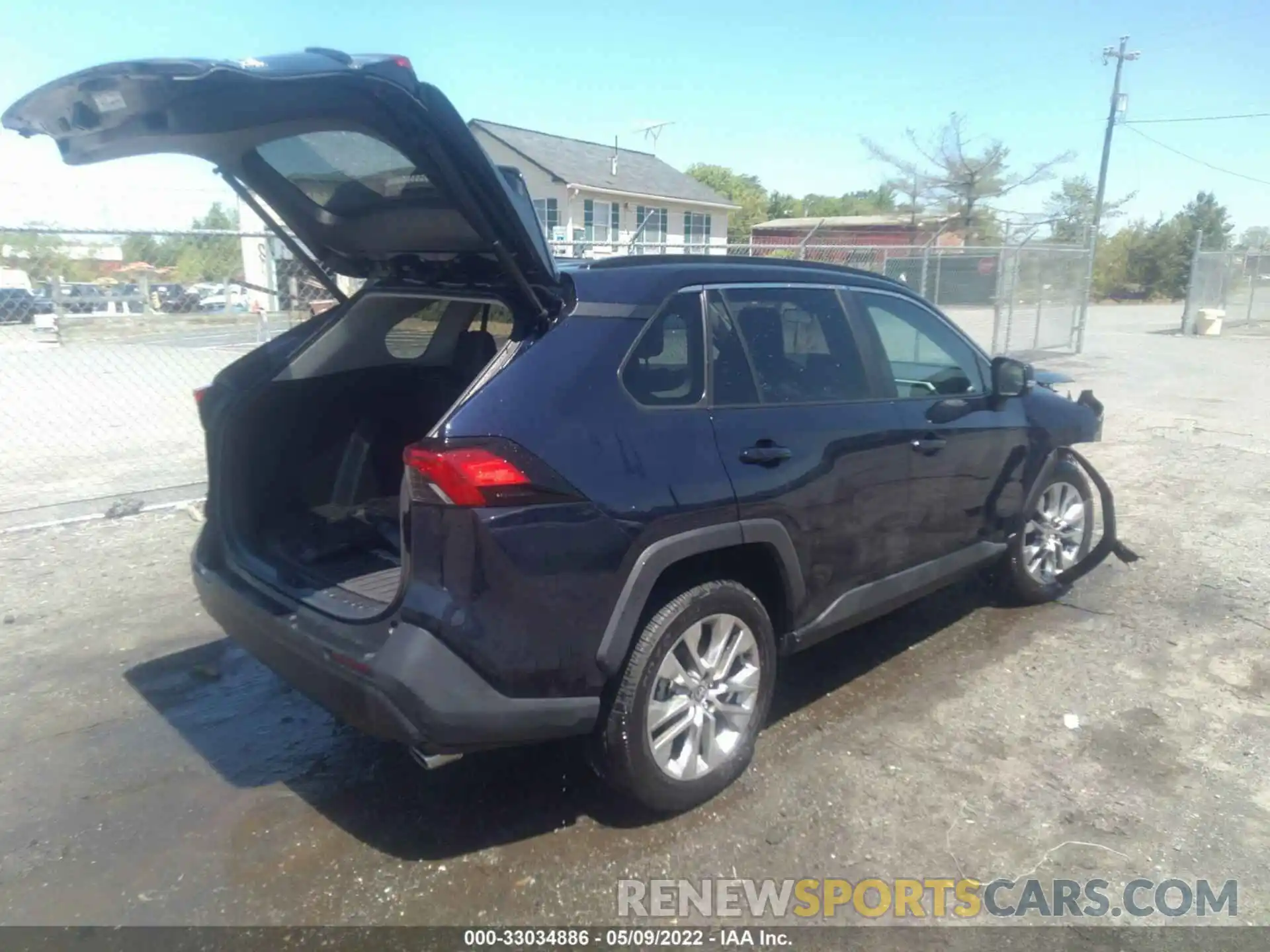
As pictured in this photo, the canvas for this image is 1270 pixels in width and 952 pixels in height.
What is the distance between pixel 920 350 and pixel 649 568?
234cm

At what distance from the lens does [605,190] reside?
32.5 m

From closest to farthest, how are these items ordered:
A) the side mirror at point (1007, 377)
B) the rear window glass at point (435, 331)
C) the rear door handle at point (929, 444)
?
the rear window glass at point (435, 331) < the rear door handle at point (929, 444) < the side mirror at point (1007, 377)

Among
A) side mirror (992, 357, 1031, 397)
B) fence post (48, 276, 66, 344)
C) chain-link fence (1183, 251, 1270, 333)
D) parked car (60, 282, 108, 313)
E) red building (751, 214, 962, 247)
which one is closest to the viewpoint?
side mirror (992, 357, 1031, 397)

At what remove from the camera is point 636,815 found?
10.4 ft

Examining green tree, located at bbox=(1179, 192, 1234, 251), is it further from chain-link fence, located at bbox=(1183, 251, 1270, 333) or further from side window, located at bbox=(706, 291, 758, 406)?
side window, located at bbox=(706, 291, 758, 406)

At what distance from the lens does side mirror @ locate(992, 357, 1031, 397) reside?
14.7 ft

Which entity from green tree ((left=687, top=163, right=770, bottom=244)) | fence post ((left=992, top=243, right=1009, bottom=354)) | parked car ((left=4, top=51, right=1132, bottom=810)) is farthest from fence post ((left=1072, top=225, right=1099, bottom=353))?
green tree ((left=687, top=163, right=770, bottom=244))

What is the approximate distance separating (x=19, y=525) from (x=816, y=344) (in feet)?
17.7

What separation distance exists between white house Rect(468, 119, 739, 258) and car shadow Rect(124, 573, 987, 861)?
23475mm

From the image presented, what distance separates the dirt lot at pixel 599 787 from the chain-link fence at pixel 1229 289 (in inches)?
857

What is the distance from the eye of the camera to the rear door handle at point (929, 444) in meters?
3.92

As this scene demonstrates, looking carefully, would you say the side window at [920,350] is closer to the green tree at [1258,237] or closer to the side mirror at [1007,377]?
the side mirror at [1007,377]

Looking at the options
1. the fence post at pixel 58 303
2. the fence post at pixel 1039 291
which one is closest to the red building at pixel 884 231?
the fence post at pixel 1039 291

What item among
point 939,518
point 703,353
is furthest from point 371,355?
point 939,518
